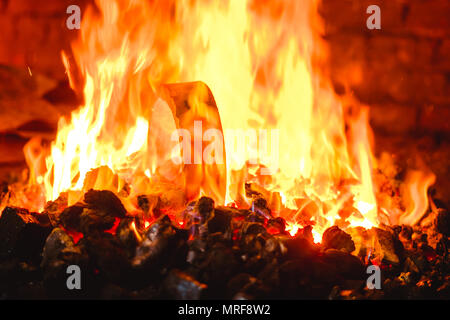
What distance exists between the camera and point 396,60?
3695 millimetres

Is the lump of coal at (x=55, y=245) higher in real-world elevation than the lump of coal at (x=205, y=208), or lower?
lower

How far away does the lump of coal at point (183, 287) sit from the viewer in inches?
67.4

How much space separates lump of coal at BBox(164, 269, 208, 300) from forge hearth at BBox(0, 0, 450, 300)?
695 millimetres

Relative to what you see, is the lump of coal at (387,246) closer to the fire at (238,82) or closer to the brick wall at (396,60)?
the fire at (238,82)

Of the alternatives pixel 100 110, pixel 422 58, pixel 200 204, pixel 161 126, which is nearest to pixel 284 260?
pixel 200 204

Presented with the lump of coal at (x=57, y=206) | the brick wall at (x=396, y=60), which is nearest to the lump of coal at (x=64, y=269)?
the lump of coal at (x=57, y=206)

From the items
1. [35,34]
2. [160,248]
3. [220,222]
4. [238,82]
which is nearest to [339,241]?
[220,222]

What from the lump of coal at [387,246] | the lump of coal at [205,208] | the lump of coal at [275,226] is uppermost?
the lump of coal at [205,208]

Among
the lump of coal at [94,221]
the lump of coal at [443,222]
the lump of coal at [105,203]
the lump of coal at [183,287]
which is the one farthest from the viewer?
the lump of coal at [443,222]

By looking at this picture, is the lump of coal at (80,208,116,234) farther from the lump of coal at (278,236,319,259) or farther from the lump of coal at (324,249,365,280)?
the lump of coal at (324,249,365,280)

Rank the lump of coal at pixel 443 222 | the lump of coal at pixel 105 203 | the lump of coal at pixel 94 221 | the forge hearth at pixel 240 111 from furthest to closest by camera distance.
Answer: the lump of coal at pixel 443 222, the forge hearth at pixel 240 111, the lump of coal at pixel 105 203, the lump of coal at pixel 94 221

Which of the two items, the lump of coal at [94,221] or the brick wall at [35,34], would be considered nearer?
the lump of coal at [94,221]

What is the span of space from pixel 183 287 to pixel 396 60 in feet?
8.82
